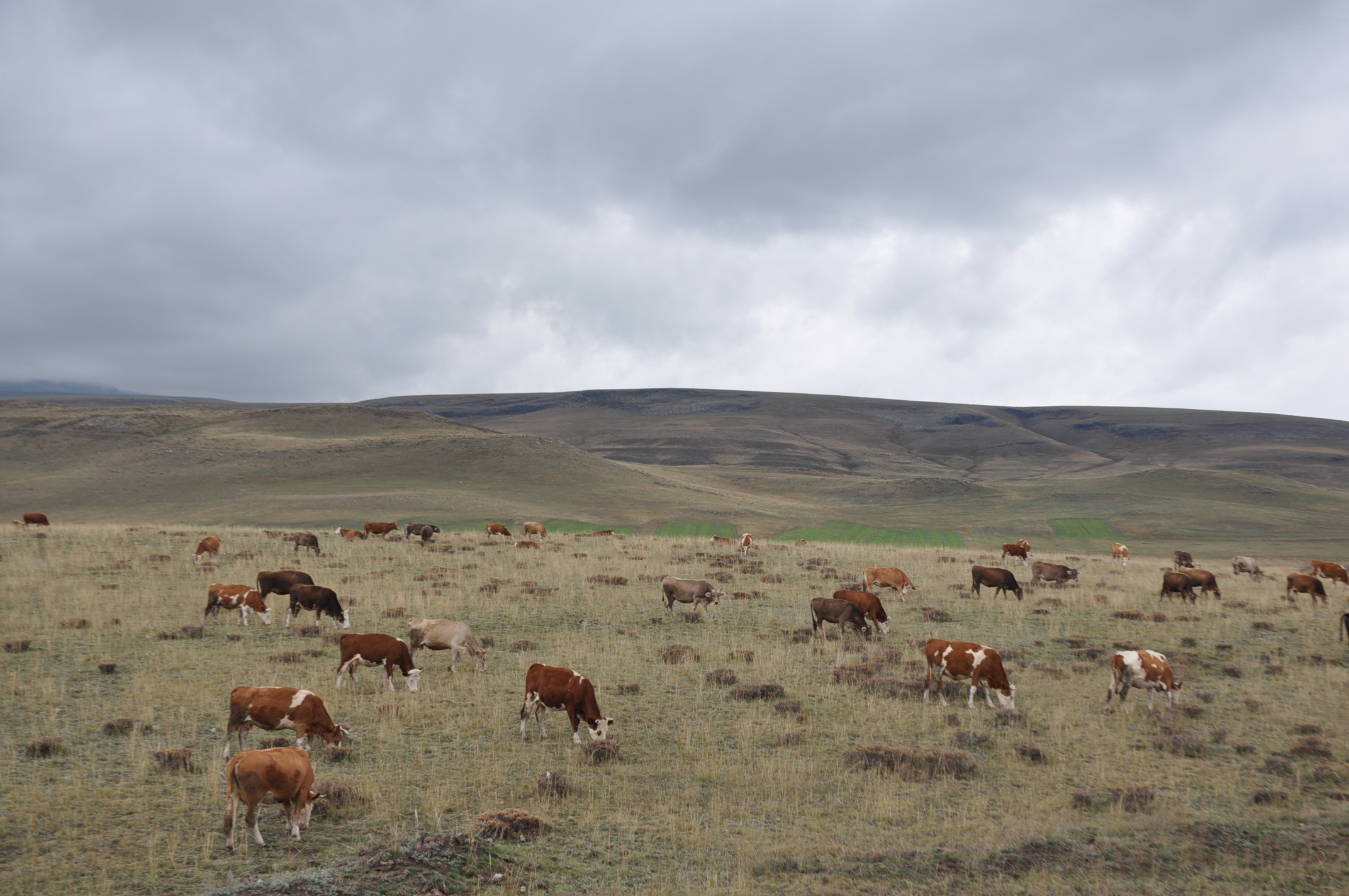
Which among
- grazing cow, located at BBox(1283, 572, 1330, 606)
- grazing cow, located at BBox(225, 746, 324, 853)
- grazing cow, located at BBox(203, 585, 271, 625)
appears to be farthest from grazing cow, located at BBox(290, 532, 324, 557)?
grazing cow, located at BBox(1283, 572, 1330, 606)

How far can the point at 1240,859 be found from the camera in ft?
27.7


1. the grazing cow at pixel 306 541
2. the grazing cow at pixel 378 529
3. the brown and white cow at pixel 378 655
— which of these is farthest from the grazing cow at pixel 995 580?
Answer: the grazing cow at pixel 378 529

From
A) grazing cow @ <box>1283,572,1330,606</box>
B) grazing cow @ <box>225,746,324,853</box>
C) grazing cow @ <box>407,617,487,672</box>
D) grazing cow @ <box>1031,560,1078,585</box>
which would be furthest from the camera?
grazing cow @ <box>1031,560,1078,585</box>

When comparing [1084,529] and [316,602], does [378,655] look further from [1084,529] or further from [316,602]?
[1084,529]

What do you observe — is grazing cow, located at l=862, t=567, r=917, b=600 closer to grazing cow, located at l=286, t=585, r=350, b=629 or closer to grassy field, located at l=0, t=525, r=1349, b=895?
grassy field, located at l=0, t=525, r=1349, b=895

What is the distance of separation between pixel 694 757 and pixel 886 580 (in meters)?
15.1

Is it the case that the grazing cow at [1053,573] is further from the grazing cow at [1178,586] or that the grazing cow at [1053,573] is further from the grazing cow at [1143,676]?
the grazing cow at [1143,676]

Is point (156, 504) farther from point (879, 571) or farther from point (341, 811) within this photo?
point (341, 811)

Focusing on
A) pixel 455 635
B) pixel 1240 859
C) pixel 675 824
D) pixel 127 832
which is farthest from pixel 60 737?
pixel 1240 859

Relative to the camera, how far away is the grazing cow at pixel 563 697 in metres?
11.8

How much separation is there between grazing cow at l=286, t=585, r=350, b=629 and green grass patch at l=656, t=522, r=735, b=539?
37.0 m

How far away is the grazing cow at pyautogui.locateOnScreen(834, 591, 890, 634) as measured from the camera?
750 inches

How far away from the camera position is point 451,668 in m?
15.4

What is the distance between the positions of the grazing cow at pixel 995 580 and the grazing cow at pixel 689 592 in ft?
30.5
